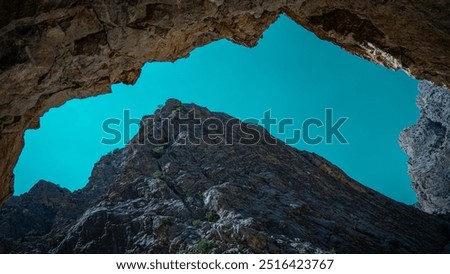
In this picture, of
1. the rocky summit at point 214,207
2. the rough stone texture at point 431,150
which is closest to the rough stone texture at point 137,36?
the rocky summit at point 214,207

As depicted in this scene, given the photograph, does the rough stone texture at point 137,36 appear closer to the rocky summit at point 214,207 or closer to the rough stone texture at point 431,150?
the rocky summit at point 214,207

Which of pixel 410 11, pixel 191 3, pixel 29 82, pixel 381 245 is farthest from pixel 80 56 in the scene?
pixel 381 245

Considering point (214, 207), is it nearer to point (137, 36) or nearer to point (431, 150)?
point (137, 36)

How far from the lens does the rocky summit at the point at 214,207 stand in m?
22.2

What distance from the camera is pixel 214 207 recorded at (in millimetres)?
24750

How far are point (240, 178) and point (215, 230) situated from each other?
29.2 ft

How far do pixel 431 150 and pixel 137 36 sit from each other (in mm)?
47665

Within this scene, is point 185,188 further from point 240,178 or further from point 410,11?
point 410,11

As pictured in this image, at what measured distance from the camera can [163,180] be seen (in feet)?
96.5

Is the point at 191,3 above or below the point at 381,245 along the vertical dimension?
above

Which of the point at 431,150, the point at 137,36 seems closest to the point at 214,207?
the point at 137,36

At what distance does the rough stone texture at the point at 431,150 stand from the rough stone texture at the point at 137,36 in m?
34.9

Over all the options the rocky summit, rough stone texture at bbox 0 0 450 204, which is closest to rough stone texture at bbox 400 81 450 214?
the rocky summit
